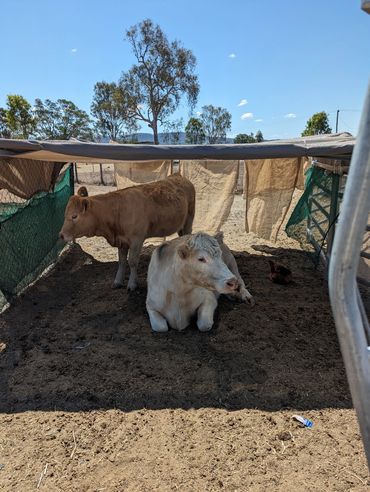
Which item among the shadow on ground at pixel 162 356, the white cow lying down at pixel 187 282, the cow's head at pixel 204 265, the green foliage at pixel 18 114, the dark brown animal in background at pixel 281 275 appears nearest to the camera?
the shadow on ground at pixel 162 356

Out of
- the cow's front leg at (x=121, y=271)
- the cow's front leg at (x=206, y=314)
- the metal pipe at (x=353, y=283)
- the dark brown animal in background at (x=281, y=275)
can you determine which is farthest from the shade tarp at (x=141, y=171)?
the metal pipe at (x=353, y=283)

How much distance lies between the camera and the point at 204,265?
353 centimetres

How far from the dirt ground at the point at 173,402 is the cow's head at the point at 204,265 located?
0.67 meters

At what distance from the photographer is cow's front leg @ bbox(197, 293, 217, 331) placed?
4.00 m

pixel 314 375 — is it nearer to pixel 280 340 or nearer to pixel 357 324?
pixel 280 340

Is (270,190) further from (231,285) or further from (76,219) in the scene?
(231,285)

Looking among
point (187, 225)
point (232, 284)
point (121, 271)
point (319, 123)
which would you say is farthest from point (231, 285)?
point (319, 123)

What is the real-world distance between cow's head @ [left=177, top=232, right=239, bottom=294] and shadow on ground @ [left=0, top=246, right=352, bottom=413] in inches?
26.3

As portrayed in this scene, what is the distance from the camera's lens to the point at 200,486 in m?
2.21

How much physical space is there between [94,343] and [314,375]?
6.77 feet

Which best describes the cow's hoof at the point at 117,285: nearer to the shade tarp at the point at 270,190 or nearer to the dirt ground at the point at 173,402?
the dirt ground at the point at 173,402

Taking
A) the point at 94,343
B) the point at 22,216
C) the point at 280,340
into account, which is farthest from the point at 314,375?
the point at 22,216

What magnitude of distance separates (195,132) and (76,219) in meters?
50.6

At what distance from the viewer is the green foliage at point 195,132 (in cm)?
5191
